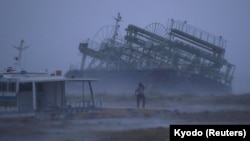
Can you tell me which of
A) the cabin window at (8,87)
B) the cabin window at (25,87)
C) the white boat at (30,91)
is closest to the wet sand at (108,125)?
the white boat at (30,91)

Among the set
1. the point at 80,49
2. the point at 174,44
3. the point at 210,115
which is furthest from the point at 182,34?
the point at 210,115

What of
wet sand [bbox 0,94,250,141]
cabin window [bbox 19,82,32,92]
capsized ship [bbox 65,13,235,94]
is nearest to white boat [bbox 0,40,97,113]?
cabin window [bbox 19,82,32,92]

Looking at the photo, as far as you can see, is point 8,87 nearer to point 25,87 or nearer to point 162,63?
point 25,87

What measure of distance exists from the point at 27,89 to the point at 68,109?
78.4 inches

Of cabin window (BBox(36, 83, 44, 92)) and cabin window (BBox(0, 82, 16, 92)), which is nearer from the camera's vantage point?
cabin window (BBox(0, 82, 16, 92))

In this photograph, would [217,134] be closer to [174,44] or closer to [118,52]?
[174,44]

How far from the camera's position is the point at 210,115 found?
79.7 feet

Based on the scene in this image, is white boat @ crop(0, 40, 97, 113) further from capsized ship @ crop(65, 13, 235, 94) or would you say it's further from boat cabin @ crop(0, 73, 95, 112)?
capsized ship @ crop(65, 13, 235, 94)

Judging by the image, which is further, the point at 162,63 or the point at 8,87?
the point at 162,63

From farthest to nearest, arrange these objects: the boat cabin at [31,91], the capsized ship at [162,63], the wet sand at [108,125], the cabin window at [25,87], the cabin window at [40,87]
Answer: the capsized ship at [162,63] < the cabin window at [40,87] < the cabin window at [25,87] < the boat cabin at [31,91] < the wet sand at [108,125]

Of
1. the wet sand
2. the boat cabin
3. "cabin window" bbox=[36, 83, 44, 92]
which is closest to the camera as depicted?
the wet sand

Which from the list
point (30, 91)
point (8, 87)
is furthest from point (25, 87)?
point (8, 87)

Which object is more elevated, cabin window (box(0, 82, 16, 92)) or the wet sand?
cabin window (box(0, 82, 16, 92))

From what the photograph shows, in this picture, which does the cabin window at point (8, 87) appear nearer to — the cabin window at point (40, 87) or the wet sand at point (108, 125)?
the cabin window at point (40, 87)
